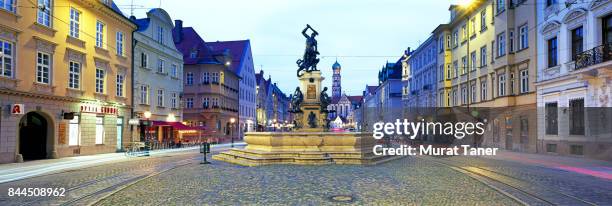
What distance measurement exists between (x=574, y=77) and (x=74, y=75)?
2794 cm

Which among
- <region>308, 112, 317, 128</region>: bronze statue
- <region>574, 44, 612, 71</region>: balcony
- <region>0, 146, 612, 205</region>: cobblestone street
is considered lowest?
<region>0, 146, 612, 205</region>: cobblestone street

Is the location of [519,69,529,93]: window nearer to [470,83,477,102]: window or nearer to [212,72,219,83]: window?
[470,83,477,102]: window

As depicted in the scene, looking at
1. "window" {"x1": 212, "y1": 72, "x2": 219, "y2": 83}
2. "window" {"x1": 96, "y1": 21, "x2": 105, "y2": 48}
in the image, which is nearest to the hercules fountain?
"window" {"x1": 96, "y1": 21, "x2": 105, "y2": 48}

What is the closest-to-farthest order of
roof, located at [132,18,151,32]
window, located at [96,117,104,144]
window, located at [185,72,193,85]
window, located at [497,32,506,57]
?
window, located at [96,117,104,144] < window, located at [497,32,506,57] < roof, located at [132,18,151,32] < window, located at [185,72,193,85]

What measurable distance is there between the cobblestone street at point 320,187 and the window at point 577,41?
11.1 m

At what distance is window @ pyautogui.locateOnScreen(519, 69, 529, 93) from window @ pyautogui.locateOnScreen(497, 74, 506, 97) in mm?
2274

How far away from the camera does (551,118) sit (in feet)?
90.1

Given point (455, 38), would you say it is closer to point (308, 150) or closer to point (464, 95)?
point (464, 95)

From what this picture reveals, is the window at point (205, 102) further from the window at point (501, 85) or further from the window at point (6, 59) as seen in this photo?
the window at point (6, 59)

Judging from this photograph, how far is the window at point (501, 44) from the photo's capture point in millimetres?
33678

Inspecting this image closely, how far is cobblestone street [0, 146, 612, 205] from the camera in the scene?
33.5ft

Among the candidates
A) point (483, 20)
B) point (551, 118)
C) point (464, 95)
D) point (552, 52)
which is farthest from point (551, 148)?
point (464, 95)

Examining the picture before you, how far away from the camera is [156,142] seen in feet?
122

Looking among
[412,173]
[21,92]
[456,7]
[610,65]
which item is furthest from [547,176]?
[456,7]
